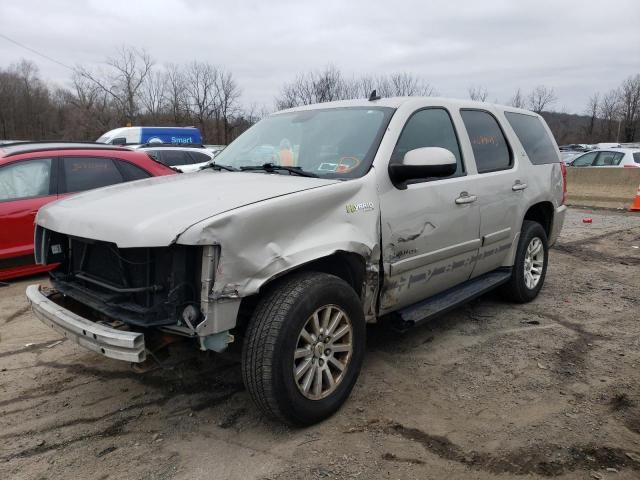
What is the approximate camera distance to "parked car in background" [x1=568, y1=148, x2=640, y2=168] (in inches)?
564

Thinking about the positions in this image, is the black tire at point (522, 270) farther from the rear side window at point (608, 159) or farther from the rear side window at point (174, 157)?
the rear side window at point (608, 159)

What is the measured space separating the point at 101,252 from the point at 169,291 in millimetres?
700

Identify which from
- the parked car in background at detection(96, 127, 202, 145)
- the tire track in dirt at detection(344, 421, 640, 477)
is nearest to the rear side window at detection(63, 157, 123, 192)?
the tire track in dirt at detection(344, 421, 640, 477)

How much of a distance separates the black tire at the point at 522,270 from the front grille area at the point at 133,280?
11.4 feet

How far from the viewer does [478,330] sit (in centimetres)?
454

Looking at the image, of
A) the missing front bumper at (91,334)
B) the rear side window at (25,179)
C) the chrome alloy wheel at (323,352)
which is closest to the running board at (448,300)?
the chrome alloy wheel at (323,352)

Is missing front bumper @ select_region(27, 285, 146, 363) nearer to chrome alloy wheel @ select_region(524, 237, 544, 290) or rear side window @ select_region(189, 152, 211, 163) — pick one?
chrome alloy wheel @ select_region(524, 237, 544, 290)

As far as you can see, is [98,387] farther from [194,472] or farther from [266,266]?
[266,266]

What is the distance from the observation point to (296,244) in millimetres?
2834

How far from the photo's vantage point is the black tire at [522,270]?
194 inches

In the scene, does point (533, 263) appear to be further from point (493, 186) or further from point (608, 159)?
point (608, 159)

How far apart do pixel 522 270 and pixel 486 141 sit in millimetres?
1380

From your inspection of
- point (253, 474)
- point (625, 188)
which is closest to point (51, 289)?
point (253, 474)

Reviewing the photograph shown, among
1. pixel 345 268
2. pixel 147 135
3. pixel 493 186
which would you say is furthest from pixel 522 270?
pixel 147 135
